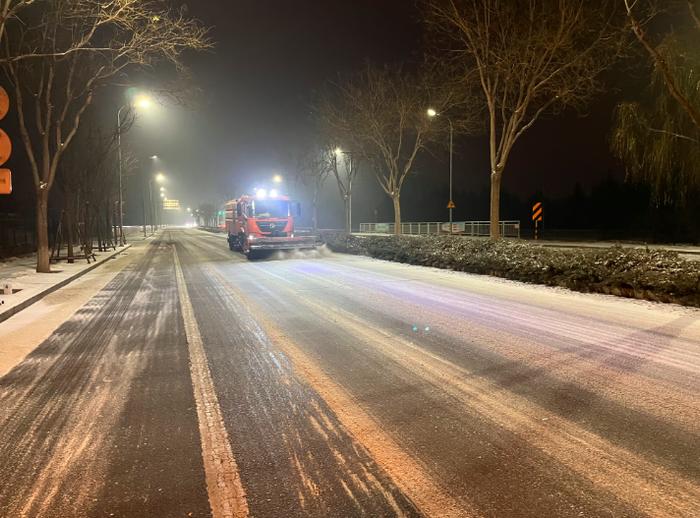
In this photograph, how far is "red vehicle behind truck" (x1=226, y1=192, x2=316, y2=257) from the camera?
23.1m

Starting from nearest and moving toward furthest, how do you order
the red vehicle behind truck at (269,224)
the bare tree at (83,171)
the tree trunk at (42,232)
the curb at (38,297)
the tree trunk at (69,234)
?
the curb at (38,297) < the tree trunk at (42,232) < the tree trunk at (69,234) < the red vehicle behind truck at (269,224) < the bare tree at (83,171)

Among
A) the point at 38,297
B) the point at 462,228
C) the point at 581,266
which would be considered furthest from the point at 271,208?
the point at 462,228

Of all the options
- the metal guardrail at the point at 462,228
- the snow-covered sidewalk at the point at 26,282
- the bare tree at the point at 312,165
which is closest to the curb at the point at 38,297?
the snow-covered sidewalk at the point at 26,282

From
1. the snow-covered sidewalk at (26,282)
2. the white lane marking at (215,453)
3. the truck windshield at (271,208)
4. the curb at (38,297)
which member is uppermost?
the truck windshield at (271,208)

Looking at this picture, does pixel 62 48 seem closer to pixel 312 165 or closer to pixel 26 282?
pixel 26 282

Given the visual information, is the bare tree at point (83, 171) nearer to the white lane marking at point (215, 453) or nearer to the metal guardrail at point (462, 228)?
the white lane marking at point (215, 453)

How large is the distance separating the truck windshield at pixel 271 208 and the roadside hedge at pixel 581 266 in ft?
25.8

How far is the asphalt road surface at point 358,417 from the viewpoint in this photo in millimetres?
3174

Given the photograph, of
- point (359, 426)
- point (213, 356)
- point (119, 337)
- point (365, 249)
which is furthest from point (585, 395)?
point (365, 249)

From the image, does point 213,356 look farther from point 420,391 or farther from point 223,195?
point 223,195

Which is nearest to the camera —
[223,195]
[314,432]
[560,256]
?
[314,432]

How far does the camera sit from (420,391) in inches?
198

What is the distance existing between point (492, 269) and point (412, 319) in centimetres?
725

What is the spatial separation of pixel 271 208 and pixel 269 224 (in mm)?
997
